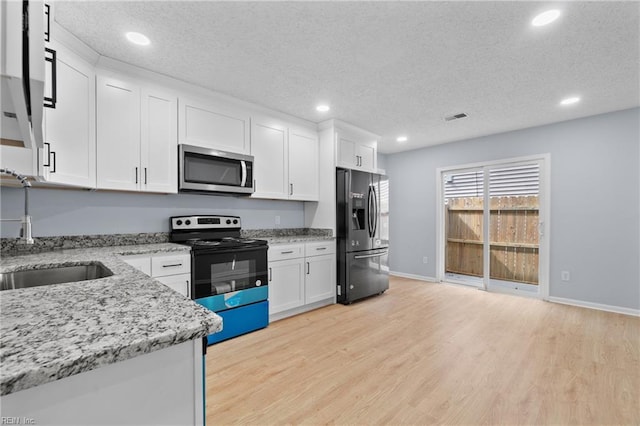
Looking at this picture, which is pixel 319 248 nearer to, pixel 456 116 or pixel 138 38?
pixel 456 116

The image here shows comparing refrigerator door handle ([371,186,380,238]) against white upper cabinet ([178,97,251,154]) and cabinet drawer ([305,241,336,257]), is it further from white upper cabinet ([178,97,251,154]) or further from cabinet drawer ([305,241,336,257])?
white upper cabinet ([178,97,251,154])

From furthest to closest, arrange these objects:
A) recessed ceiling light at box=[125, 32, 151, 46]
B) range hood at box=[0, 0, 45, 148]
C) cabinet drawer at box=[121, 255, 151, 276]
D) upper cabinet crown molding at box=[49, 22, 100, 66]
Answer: cabinet drawer at box=[121, 255, 151, 276] → recessed ceiling light at box=[125, 32, 151, 46] → upper cabinet crown molding at box=[49, 22, 100, 66] → range hood at box=[0, 0, 45, 148]

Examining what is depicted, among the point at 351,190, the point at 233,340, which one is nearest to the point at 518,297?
the point at 351,190

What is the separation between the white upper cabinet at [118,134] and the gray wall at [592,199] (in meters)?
4.58

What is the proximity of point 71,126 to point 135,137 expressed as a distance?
1.45ft

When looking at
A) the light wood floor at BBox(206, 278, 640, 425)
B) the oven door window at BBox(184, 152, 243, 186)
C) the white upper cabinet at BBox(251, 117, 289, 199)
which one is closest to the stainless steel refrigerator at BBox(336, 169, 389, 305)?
the light wood floor at BBox(206, 278, 640, 425)

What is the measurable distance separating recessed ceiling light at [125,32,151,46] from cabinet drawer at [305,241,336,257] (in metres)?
2.37

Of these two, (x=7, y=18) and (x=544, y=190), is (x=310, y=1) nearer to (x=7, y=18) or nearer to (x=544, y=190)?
(x=7, y=18)

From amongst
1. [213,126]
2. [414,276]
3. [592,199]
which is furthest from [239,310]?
[592,199]

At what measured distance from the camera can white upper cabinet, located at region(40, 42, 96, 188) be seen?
1.97 metres

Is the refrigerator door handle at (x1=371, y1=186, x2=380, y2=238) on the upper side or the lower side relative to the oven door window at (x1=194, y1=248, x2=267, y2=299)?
upper

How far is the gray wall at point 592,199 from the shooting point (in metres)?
3.40

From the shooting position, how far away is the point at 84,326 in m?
0.66

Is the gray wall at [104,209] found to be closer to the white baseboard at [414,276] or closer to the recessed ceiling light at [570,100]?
the white baseboard at [414,276]
